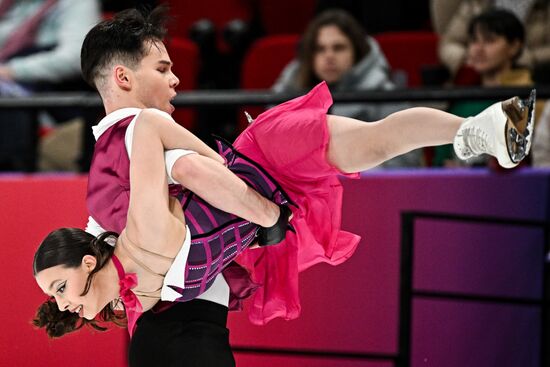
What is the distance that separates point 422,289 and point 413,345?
202 mm

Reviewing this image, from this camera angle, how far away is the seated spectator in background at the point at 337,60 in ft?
14.6

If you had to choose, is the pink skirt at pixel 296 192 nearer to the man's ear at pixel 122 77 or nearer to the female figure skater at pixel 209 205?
the female figure skater at pixel 209 205

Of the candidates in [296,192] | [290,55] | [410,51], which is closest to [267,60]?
[290,55]

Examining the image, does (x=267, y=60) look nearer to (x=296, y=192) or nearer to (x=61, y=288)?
(x=296, y=192)

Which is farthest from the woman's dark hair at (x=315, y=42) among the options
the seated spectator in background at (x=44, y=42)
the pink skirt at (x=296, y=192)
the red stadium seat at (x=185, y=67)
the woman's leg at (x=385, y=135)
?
the woman's leg at (x=385, y=135)

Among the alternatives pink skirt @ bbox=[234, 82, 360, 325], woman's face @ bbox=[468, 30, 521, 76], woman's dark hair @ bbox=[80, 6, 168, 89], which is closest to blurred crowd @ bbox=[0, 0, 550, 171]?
woman's face @ bbox=[468, 30, 521, 76]

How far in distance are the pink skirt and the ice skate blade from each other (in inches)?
21.3

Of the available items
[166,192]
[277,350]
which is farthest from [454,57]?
[166,192]

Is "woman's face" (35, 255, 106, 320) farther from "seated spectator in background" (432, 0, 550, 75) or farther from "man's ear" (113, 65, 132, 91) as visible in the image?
"seated spectator in background" (432, 0, 550, 75)

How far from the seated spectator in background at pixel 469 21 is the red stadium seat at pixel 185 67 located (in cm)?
110

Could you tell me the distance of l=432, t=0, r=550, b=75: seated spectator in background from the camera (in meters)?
4.68

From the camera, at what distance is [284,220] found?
3012 millimetres

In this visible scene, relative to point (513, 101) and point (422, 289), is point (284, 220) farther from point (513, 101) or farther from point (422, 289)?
point (422, 289)

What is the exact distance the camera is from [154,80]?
2.96m
